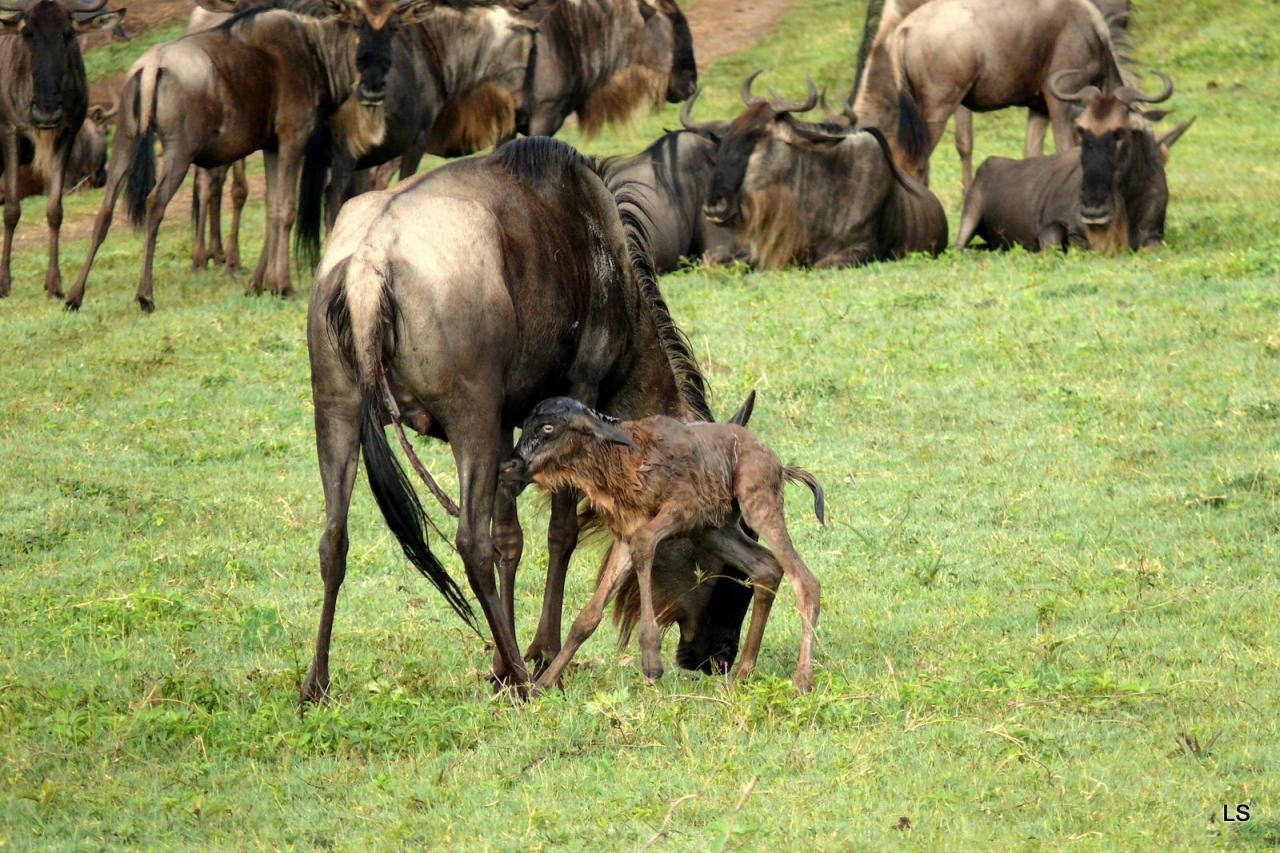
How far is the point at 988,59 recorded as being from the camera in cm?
1577

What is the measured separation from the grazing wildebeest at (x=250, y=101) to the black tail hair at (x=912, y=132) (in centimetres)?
494

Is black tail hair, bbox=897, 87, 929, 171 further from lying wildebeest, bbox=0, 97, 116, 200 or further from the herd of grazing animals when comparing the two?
lying wildebeest, bbox=0, 97, 116, 200

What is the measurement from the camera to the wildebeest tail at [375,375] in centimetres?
512

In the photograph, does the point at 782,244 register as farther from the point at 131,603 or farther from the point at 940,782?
the point at 940,782

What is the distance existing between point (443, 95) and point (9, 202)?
3.66m

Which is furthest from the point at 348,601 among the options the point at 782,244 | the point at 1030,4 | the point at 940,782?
the point at 1030,4

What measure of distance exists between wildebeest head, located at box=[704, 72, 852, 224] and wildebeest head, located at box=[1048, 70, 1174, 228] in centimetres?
202

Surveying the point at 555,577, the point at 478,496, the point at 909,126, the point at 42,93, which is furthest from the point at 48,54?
the point at 478,496

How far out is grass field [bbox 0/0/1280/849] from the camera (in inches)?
179

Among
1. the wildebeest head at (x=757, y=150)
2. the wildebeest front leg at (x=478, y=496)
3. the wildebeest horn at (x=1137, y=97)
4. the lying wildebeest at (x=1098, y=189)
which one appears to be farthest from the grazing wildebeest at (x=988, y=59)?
the wildebeest front leg at (x=478, y=496)

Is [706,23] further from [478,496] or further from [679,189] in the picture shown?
[478,496]

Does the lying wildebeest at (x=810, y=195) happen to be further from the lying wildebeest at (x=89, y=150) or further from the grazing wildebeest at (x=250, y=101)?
the lying wildebeest at (x=89, y=150)

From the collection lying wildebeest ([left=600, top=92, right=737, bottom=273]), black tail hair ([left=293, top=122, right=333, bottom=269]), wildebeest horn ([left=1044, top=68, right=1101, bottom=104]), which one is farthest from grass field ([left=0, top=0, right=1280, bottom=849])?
wildebeest horn ([left=1044, top=68, right=1101, bottom=104])

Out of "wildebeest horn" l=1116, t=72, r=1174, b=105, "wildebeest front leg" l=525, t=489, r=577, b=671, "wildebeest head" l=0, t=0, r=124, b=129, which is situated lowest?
"wildebeest head" l=0, t=0, r=124, b=129
